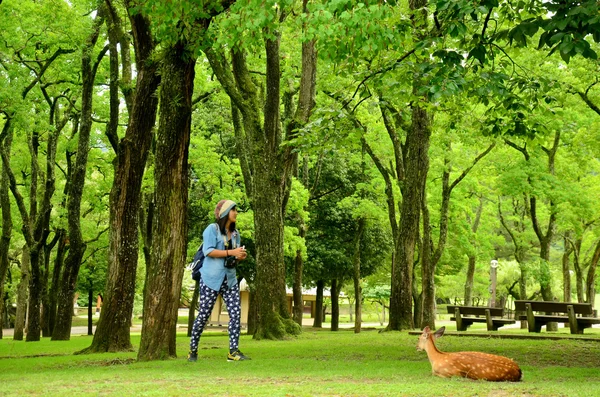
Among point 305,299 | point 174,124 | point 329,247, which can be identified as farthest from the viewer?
point 305,299

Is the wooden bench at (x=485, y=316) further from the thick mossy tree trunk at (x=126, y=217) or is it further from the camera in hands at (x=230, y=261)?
the camera in hands at (x=230, y=261)

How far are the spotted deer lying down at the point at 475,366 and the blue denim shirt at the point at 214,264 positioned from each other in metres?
3.29

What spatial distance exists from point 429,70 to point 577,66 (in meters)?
16.7

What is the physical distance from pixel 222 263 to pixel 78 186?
13.8 metres

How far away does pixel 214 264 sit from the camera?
10.9 metres

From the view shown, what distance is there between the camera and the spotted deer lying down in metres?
8.24

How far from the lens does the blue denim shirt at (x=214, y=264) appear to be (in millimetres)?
10789

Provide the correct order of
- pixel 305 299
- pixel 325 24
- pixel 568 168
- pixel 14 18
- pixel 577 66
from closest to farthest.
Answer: pixel 325 24, pixel 14 18, pixel 577 66, pixel 568 168, pixel 305 299

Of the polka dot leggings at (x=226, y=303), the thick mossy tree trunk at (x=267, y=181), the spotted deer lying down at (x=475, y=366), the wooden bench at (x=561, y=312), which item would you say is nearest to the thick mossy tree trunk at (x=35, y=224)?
the thick mossy tree trunk at (x=267, y=181)

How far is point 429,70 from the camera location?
1104cm

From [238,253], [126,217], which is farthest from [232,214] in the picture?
A: [126,217]

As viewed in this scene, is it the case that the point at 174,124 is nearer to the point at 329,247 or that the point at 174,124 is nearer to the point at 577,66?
the point at 577,66

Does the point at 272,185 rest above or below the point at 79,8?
below

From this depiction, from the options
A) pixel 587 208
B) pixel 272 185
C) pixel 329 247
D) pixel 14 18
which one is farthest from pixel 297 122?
pixel 329 247
